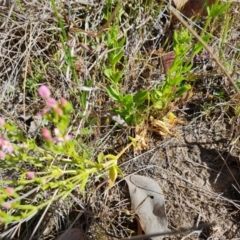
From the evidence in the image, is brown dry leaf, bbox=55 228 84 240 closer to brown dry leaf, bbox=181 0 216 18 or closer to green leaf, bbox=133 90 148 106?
green leaf, bbox=133 90 148 106

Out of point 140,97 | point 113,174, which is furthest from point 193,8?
point 113,174

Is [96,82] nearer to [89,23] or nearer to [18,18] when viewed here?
[89,23]

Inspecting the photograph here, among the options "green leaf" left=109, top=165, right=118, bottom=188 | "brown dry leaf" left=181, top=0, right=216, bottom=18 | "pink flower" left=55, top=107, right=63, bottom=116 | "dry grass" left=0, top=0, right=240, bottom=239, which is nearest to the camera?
"pink flower" left=55, top=107, right=63, bottom=116

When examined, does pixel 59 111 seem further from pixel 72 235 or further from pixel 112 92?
pixel 72 235

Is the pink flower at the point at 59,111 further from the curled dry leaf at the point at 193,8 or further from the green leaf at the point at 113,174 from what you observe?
the curled dry leaf at the point at 193,8

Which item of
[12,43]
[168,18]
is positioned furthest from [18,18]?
[168,18]

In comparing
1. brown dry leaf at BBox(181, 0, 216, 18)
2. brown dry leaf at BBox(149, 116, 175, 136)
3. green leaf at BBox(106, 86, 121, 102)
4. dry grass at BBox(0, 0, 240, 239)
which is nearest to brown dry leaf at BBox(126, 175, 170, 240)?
dry grass at BBox(0, 0, 240, 239)
